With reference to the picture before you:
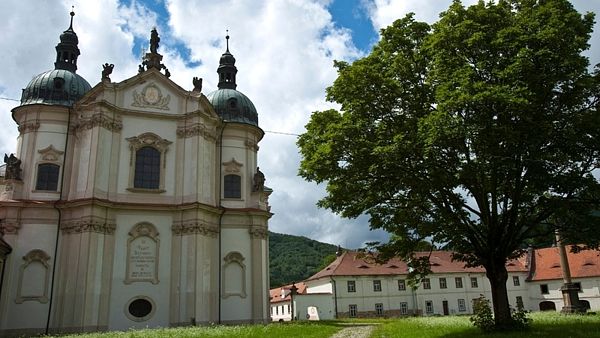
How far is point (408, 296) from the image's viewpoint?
55250mm

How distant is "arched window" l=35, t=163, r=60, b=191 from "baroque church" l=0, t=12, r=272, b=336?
6 centimetres

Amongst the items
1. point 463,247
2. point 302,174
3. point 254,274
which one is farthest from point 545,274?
point 302,174

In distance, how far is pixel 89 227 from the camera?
2706 cm

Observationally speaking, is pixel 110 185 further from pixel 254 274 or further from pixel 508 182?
pixel 508 182

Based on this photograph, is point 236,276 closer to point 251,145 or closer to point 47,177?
point 251,145

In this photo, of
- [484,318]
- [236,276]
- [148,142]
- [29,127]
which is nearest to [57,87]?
[29,127]

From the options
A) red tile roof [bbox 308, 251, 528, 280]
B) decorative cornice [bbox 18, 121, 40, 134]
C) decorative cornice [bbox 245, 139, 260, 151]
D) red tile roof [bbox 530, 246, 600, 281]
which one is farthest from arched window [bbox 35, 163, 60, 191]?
red tile roof [bbox 530, 246, 600, 281]

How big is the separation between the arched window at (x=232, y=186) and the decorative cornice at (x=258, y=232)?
239 centimetres

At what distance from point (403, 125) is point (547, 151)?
14.7 feet

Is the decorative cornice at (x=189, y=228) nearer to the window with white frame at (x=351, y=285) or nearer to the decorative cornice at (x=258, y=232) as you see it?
the decorative cornice at (x=258, y=232)

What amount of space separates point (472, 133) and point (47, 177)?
80.8 ft

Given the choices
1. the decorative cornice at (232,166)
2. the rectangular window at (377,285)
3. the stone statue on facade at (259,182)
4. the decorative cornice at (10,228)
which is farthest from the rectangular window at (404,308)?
the decorative cornice at (10,228)

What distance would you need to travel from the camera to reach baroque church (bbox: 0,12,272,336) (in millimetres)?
26844

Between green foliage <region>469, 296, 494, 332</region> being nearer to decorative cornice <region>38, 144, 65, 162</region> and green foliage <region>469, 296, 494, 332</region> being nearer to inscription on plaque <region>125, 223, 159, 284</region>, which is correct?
inscription on plaque <region>125, 223, 159, 284</region>
